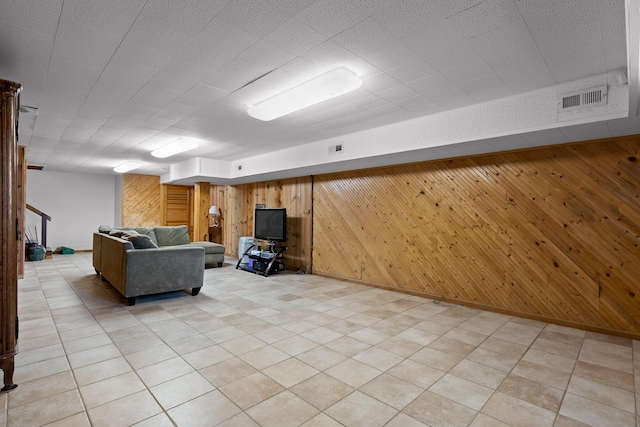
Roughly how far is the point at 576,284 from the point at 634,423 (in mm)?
2072

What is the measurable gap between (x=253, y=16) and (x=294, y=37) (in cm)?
34

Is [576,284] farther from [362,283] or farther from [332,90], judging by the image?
[332,90]

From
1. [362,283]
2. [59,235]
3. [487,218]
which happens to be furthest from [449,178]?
[59,235]

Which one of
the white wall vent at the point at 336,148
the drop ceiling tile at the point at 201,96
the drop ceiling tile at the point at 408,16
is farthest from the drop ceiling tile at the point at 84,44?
the white wall vent at the point at 336,148

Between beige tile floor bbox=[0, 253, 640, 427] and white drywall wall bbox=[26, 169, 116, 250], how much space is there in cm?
641

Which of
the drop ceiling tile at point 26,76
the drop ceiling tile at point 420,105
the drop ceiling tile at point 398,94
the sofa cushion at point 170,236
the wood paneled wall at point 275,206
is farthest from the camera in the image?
the sofa cushion at point 170,236

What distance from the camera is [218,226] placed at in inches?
383

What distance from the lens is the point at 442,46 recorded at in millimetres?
2373

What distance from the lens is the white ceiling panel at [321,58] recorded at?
200 centimetres

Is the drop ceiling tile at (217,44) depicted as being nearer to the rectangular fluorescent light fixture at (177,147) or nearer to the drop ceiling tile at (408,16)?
the drop ceiling tile at (408,16)

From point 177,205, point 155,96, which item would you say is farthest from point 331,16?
point 177,205

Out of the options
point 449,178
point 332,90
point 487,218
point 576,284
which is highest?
point 332,90

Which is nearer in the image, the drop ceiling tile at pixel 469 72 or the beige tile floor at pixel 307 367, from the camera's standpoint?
the beige tile floor at pixel 307 367

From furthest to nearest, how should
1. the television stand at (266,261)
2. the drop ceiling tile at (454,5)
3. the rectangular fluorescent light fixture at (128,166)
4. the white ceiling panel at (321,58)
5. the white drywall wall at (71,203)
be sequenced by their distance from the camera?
A: the white drywall wall at (71,203) < the rectangular fluorescent light fixture at (128,166) < the television stand at (266,261) < the white ceiling panel at (321,58) < the drop ceiling tile at (454,5)
